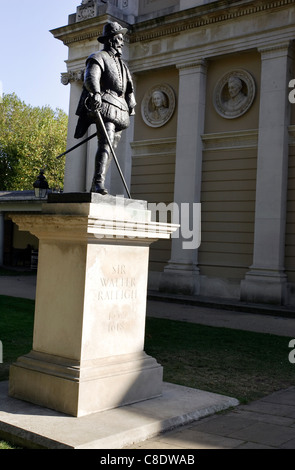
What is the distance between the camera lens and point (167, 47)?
736 inches

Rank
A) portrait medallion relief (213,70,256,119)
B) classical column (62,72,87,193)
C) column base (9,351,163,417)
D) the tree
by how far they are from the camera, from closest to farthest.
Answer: column base (9,351,163,417) → portrait medallion relief (213,70,256,119) → classical column (62,72,87,193) → the tree

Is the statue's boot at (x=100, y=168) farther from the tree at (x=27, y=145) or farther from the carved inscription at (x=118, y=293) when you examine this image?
the tree at (x=27, y=145)

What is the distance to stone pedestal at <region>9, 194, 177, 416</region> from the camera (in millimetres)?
5184

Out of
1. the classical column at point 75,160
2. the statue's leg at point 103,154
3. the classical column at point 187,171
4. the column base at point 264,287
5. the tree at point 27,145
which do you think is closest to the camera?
the statue's leg at point 103,154

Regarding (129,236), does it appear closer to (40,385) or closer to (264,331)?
(40,385)

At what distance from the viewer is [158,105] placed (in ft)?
63.0

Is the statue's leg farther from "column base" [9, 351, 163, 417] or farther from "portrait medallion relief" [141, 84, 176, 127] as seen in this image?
"portrait medallion relief" [141, 84, 176, 127]

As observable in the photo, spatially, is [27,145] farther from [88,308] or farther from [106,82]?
[88,308]

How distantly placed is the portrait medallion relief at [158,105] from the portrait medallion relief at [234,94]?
6.16 ft

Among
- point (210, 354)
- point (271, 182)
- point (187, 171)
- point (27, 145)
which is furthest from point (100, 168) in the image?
point (27, 145)

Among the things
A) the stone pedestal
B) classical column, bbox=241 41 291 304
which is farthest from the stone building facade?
the stone pedestal

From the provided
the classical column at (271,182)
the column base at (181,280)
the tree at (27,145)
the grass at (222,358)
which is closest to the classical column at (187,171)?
the column base at (181,280)

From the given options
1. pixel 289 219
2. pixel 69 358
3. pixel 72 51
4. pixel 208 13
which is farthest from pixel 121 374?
pixel 72 51

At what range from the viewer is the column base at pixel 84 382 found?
5.10 m
